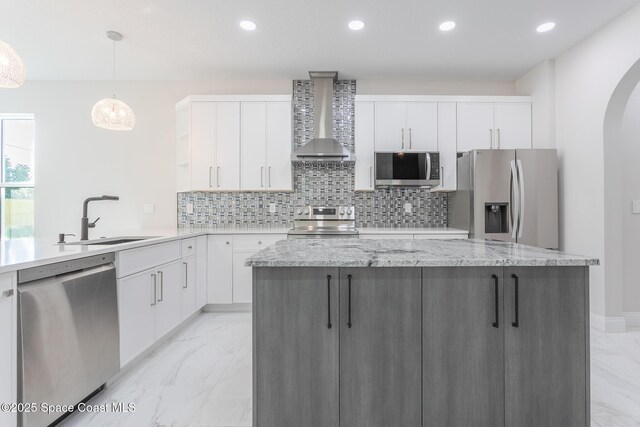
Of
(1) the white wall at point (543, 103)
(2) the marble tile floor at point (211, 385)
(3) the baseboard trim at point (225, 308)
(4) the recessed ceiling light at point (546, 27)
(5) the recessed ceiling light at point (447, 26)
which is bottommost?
(2) the marble tile floor at point (211, 385)

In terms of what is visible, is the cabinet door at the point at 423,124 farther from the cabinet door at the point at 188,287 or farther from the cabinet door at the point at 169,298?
the cabinet door at the point at 169,298

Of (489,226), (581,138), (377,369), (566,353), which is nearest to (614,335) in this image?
(489,226)

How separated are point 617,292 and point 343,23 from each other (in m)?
3.55

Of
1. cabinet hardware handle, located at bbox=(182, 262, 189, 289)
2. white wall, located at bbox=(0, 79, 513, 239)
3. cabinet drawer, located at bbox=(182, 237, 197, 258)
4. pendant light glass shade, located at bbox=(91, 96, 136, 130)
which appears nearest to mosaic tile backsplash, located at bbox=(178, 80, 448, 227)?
white wall, located at bbox=(0, 79, 513, 239)

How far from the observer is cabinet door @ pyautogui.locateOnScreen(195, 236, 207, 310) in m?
3.38

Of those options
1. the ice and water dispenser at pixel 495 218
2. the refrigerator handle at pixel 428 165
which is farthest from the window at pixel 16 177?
A: the ice and water dispenser at pixel 495 218

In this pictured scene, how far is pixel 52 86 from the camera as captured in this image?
4.09 meters

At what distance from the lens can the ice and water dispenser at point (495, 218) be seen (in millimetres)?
3385

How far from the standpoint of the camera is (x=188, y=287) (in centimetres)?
314

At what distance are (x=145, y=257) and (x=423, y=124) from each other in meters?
3.29

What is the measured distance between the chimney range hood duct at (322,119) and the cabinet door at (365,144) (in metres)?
0.17

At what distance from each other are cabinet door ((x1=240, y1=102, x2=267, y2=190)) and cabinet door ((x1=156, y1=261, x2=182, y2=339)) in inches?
52.6

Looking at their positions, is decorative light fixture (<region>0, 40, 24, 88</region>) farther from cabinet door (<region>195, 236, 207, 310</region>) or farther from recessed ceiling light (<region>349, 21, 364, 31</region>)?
recessed ceiling light (<region>349, 21, 364, 31</region>)

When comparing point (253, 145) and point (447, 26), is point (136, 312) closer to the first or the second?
point (253, 145)
